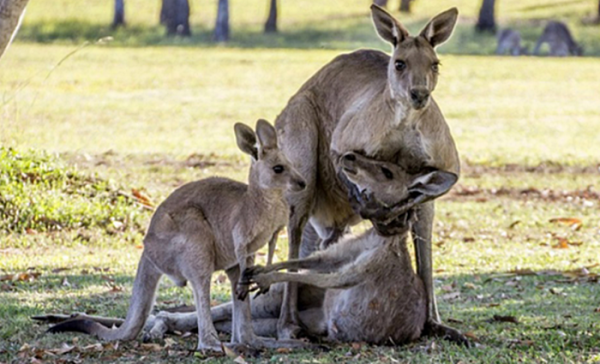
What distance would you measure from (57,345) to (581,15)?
3574 cm

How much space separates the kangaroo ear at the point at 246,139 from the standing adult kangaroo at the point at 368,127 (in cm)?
66

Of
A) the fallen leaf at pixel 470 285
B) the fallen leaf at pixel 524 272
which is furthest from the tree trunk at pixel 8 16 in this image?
the fallen leaf at pixel 524 272

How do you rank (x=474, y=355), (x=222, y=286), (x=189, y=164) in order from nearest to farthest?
1. (x=474, y=355)
2. (x=222, y=286)
3. (x=189, y=164)

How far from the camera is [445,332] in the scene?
580cm

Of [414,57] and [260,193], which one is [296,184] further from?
[414,57]

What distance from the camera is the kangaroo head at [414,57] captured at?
5.33m

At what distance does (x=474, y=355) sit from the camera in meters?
5.43

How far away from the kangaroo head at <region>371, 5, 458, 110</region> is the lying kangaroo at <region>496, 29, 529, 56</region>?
85.0ft

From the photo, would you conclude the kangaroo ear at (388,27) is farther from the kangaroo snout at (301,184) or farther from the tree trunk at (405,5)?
the tree trunk at (405,5)

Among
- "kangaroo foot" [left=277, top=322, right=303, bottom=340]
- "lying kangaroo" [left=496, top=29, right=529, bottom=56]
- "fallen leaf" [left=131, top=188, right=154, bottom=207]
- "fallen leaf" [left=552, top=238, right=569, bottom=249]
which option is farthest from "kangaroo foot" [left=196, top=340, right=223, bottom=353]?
"lying kangaroo" [left=496, top=29, right=529, bottom=56]

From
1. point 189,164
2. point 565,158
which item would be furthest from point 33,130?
point 565,158

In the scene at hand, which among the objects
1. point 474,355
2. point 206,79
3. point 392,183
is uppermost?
point 392,183

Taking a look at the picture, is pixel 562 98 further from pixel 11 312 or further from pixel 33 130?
pixel 11 312

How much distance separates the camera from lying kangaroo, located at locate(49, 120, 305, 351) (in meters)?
5.36
